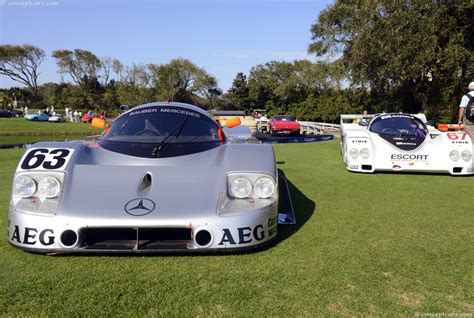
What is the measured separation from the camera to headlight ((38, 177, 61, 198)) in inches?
124

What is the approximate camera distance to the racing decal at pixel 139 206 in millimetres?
2875

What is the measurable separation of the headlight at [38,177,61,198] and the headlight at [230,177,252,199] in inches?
54.1

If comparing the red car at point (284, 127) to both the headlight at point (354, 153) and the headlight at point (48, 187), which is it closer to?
the headlight at point (354, 153)

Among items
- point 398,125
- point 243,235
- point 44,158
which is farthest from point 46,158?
point 398,125

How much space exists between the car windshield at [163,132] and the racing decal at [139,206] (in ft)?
2.76

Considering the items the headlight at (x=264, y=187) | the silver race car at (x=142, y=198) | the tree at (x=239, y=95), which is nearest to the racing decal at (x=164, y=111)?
the silver race car at (x=142, y=198)

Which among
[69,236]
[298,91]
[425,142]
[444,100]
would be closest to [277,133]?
[444,100]

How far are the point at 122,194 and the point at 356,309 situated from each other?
1.83m

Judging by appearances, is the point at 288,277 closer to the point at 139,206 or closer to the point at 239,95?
the point at 139,206

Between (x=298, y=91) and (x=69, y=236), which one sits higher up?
(x=298, y=91)

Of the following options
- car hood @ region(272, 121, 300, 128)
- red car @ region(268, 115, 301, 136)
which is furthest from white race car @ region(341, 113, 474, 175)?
car hood @ region(272, 121, 300, 128)

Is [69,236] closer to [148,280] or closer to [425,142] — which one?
[148,280]

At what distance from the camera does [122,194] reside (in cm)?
307

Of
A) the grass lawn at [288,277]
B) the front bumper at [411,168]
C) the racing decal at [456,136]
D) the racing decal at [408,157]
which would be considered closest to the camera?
the grass lawn at [288,277]
